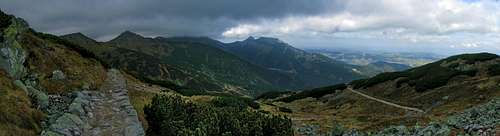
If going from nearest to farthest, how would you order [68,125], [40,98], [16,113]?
[16,113], [68,125], [40,98]

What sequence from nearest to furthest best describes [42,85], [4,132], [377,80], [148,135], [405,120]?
[4,132], [148,135], [42,85], [405,120], [377,80]

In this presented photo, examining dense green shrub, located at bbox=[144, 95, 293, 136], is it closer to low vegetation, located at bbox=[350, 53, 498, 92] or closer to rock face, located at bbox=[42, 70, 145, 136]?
rock face, located at bbox=[42, 70, 145, 136]

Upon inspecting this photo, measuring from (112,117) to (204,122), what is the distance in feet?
26.3

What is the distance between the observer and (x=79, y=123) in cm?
2822

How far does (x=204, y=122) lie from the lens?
96.1ft

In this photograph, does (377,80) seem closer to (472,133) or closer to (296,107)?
(296,107)

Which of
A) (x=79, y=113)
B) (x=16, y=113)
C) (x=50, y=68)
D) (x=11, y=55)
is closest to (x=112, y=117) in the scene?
(x=79, y=113)

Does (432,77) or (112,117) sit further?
(432,77)

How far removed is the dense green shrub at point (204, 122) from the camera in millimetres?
28672

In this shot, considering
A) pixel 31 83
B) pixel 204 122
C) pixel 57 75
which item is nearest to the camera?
pixel 204 122

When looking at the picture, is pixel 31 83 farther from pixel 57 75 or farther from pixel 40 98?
pixel 57 75

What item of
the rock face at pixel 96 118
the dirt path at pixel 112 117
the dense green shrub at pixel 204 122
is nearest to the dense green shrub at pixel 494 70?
the dense green shrub at pixel 204 122

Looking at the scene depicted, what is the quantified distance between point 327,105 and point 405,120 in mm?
49409

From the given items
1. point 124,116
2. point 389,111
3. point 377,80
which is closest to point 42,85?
point 124,116
